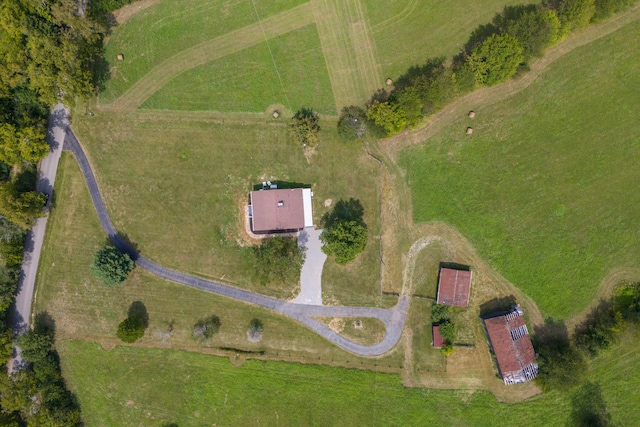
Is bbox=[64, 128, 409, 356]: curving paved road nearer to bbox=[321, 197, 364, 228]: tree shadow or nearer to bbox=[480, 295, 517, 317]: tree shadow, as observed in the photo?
bbox=[480, 295, 517, 317]: tree shadow

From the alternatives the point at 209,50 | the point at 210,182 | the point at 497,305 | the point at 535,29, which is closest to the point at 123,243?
the point at 210,182

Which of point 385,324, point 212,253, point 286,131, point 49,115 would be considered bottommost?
point 385,324

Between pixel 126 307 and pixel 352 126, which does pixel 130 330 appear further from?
pixel 352 126

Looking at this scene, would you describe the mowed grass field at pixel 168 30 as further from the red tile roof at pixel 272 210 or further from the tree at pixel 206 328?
the tree at pixel 206 328

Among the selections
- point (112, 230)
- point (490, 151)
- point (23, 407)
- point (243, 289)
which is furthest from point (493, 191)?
point (23, 407)

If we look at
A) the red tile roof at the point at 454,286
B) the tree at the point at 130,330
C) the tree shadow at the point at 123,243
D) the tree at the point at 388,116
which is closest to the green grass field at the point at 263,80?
the tree at the point at 388,116

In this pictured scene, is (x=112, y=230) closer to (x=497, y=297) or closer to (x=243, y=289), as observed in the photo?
(x=243, y=289)
